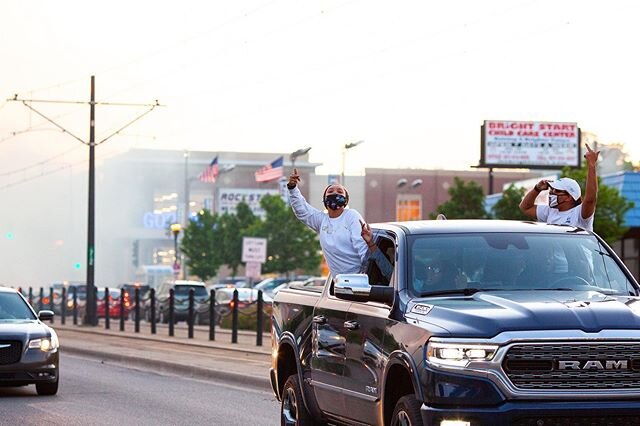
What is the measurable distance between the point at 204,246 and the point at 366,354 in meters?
82.6

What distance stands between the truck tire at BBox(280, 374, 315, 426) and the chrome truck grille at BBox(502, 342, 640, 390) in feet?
11.7

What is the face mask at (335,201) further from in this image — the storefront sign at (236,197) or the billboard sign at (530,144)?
the storefront sign at (236,197)

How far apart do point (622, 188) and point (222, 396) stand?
105 ft

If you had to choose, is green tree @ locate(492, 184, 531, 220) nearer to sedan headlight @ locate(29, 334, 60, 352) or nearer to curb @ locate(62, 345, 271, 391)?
curb @ locate(62, 345, 271, 391)

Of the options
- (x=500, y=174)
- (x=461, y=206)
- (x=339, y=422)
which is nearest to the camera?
(x=339, y=422)

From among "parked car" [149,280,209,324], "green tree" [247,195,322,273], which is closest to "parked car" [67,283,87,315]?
"parked car" [149,280,209,324]

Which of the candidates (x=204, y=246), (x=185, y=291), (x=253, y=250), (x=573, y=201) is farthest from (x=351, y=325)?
(x=204, y=246)

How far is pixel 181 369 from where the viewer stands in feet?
77.2

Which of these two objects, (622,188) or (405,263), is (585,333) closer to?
(405,263)

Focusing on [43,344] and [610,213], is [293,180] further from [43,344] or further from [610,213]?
[610,213]

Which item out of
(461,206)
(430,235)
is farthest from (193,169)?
(430,235)

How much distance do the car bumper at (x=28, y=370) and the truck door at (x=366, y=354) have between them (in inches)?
349

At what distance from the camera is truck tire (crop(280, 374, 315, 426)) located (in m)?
11.4

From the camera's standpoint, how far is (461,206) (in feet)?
188
